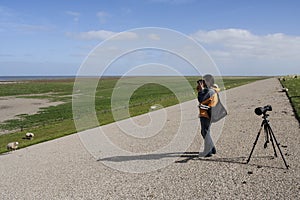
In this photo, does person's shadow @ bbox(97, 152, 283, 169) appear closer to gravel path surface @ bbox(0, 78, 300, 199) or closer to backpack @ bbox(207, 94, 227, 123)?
gravel path surface @ bbox(0, 78, 300, 199)

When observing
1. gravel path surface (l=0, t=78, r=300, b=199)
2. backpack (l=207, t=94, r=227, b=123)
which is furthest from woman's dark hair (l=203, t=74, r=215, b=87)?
gravel path surface (l=0, t=78, r=300, b=199)

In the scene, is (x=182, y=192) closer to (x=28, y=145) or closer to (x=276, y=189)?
(x=276, y=189)

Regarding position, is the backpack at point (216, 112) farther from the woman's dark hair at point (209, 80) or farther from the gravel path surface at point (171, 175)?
the gravel path surface at point (171, 175)

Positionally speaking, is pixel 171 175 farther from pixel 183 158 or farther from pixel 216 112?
pixel 216 112

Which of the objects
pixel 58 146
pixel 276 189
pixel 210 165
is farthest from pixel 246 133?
pixel 58 146

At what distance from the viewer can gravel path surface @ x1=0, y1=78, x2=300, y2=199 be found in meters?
8.43

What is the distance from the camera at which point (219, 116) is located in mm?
10766

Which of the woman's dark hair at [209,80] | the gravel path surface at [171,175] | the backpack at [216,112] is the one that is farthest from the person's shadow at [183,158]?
the woman's dark hair at [209,80]

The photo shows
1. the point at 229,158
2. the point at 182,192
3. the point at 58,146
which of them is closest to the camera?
the point at 182,192

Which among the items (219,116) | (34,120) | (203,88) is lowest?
(34,120)

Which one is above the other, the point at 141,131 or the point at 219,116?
the point at 219,116

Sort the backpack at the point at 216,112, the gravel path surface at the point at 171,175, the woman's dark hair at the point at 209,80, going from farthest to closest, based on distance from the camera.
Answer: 1. the backpack at the point at 216,112
2. the woman's dark hair at the point at 209,80
3. the gravel path surface at the point at 171,175

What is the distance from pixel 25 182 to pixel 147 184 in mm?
4425

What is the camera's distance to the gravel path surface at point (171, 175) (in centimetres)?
843
